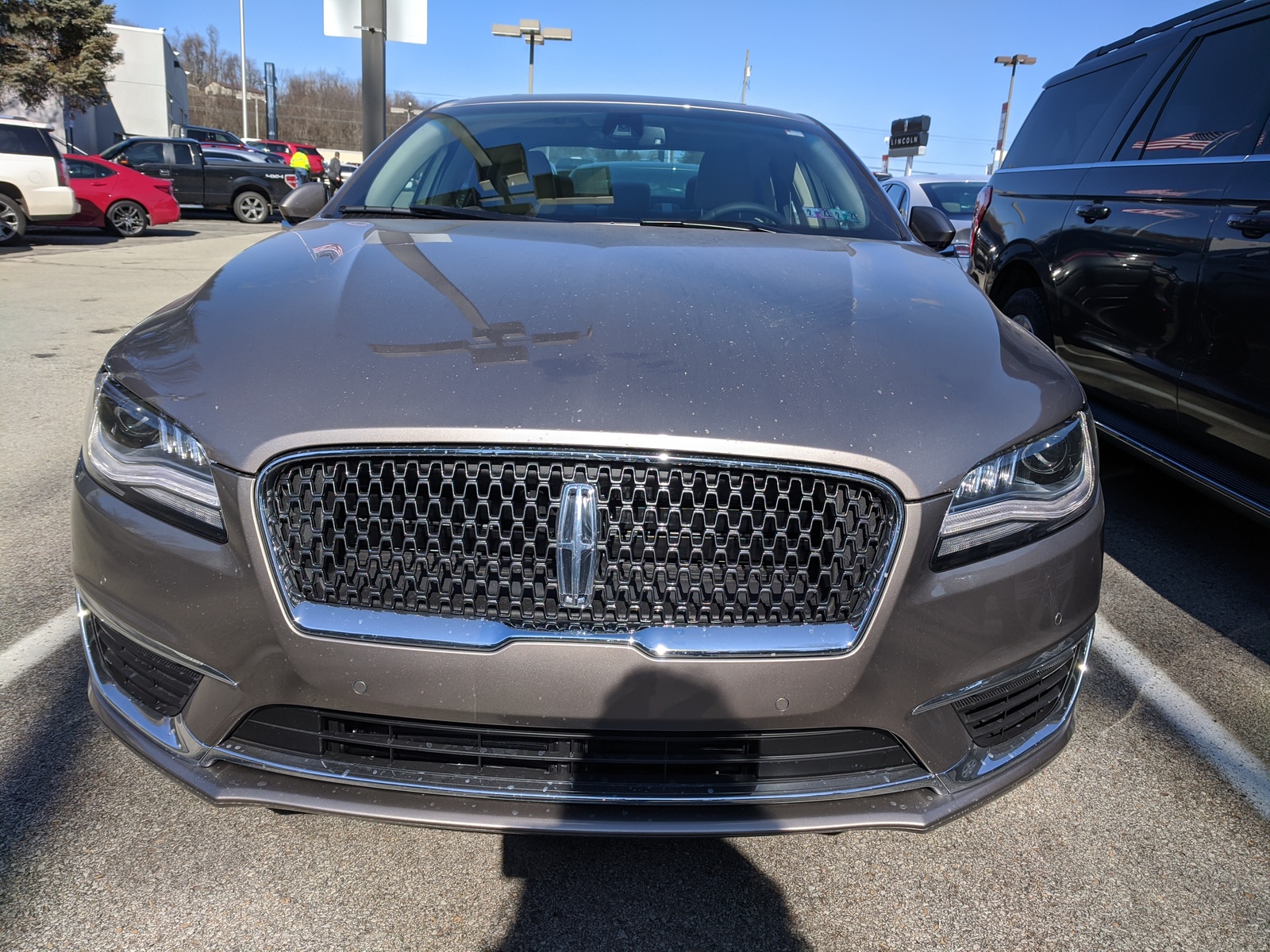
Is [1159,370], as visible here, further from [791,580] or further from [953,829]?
[791,580]

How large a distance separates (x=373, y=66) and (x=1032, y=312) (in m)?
5.17

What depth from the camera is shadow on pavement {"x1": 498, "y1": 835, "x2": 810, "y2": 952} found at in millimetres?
1818

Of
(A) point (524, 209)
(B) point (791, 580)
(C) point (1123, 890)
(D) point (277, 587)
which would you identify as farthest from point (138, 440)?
(C) point (1123, 890)

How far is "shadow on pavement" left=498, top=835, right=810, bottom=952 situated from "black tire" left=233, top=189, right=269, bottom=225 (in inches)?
877

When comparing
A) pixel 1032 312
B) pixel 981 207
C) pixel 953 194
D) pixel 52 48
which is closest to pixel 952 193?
pixel 953 194

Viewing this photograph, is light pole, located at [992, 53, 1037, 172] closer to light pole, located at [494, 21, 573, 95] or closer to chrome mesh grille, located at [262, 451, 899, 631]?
light pole, located at [494, 21, 573, 95]

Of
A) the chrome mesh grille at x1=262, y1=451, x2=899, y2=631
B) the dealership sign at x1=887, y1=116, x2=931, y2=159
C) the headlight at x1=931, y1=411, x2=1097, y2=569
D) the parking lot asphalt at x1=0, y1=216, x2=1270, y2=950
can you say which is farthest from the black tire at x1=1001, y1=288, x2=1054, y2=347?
the dealership sign at x1=887, y1=116, x2=931, y2=159

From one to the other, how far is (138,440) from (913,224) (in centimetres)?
261

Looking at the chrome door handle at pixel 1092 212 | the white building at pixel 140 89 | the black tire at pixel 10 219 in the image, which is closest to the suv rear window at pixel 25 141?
the black tire at pixel 10 219

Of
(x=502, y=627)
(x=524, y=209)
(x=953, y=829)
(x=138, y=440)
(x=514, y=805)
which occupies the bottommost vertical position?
A: (x=953, y=829)

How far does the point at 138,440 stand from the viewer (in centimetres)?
177

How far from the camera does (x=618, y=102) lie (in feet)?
11.8

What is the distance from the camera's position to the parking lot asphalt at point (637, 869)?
183cm

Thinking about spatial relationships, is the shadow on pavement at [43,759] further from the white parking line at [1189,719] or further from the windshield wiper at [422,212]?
the white parking line at [1189,719]
